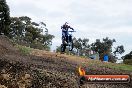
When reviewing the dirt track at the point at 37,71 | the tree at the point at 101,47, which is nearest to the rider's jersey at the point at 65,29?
the dirt track at the point at 37,71

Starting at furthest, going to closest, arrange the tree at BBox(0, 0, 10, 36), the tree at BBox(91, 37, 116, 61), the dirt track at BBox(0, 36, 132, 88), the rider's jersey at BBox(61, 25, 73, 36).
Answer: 1. the tree at BBox(91, 37, 116, 61)
2. the tree at BBox(0, 0, 10, 36)
3. the rider's jersey at BBox(61, 25, 73, 36)
4. the dirt track at BBox(0, 36, 132, 88)

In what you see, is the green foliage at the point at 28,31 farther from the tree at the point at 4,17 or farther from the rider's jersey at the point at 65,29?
the rider's jersey at the point at 65,29

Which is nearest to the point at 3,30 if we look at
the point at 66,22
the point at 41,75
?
the point at 66,22

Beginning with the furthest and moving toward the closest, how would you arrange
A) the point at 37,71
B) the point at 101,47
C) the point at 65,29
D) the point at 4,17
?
1. the point at 101,47
2. the point at 4,17
3. the point at 65,29
4. the point at 37,71

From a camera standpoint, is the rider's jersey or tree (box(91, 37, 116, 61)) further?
tree (box(91, 37, 116, 61))

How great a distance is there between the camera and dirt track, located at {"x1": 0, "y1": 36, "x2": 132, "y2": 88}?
18097mm

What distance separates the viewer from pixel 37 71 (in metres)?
19.6

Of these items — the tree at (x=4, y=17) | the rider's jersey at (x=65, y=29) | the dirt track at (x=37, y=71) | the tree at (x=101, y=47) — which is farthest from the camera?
the tree at (x=101, y=47)

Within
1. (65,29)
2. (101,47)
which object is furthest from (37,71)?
(101,47)

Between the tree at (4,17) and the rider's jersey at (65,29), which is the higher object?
the tree at (4,17)

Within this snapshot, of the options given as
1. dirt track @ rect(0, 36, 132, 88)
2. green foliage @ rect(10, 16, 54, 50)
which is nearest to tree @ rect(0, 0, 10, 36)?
green foliage @ rect(10, 16, 54, 50)

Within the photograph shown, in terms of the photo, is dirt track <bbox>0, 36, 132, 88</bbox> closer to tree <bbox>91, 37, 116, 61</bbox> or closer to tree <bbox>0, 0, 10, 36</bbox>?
tree <bbox>0, 0, 10, 36</bbox>

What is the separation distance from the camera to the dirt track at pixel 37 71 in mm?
18097

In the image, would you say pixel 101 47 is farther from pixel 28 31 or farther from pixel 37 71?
pixel 37 71
